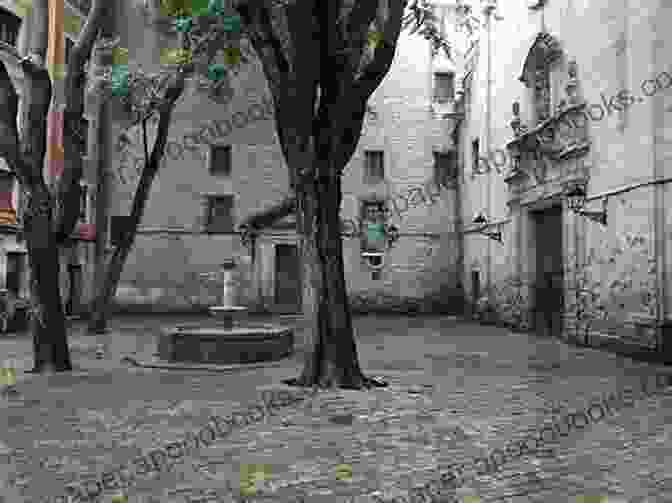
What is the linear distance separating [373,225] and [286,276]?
400 centimetres

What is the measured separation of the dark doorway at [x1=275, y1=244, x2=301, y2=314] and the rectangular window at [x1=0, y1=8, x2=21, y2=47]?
11336 millimetres

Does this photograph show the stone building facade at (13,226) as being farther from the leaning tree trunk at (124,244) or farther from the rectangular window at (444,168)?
the rectangular window at (444,168)

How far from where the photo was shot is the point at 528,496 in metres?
4.43

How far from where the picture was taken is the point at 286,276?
25062mm

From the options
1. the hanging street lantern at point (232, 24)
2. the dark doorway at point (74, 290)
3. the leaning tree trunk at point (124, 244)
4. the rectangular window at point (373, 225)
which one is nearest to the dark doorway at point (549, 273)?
the rectangular window at point (373, 225)

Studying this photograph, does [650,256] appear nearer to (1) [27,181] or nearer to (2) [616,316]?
(2) [616,316]

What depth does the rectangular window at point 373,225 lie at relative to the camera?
25172mm

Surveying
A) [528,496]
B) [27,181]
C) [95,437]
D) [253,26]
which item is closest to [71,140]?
[27,181]

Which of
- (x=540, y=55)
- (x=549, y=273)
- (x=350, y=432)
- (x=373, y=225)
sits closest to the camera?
(x=350, y=432)

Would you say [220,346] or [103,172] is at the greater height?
[103,172]

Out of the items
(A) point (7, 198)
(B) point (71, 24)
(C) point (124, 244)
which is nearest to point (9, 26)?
(B) point (71, 24)

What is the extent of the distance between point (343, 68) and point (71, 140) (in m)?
4.87

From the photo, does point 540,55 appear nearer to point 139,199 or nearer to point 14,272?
point 139,199

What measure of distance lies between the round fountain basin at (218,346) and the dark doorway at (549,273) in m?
7.94
